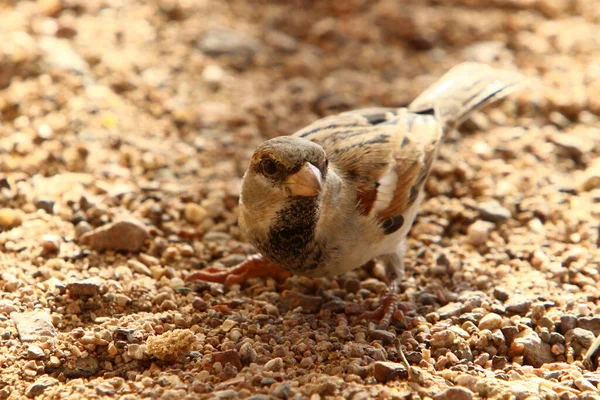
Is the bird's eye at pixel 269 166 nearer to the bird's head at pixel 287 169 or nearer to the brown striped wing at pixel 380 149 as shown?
the bird's head at pixel 287 169

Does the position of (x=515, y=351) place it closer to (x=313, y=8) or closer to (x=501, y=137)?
(x=501, y=137)

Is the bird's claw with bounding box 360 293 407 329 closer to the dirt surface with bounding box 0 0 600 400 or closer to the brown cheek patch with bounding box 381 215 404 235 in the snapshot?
the dirt surface with bounding box 0 0 600 400

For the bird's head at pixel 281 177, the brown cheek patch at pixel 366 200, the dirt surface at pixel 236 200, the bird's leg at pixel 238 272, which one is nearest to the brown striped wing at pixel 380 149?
the brown cheek patch at pixel 366 200

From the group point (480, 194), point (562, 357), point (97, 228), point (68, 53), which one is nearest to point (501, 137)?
point (480, 194)

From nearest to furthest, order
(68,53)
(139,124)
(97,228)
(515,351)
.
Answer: (515,351)
(97,228)
(139,124)
(68,53)

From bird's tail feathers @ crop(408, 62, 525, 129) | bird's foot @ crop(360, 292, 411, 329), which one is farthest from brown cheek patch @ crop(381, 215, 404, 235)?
bird's tail feathers @ crop(408, 62, 525, 129)

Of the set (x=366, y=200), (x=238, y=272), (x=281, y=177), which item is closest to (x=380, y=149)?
(x=366, y=200)
